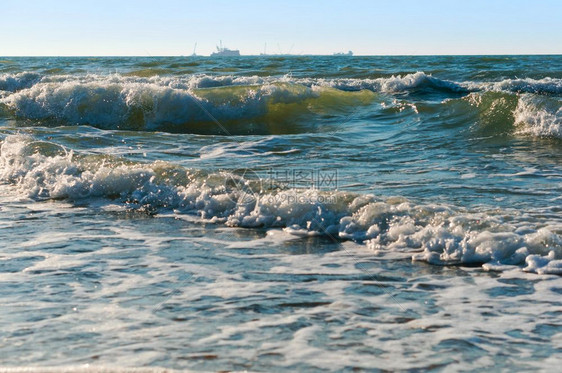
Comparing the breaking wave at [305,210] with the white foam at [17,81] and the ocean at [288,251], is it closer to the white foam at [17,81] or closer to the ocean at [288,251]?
the ocean at [288,251]

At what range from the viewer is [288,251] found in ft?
18.2

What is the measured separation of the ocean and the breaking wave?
0.07 feet

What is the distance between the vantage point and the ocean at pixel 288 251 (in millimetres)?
3543

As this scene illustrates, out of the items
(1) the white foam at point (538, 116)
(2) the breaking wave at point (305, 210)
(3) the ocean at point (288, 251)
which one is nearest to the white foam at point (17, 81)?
(3) the ocean at point (288, 251)

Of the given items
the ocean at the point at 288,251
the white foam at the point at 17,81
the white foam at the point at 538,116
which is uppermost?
the white foam at the point at 17,81

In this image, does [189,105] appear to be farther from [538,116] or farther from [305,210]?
[305,210]

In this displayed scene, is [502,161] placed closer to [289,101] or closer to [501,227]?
[501,227]

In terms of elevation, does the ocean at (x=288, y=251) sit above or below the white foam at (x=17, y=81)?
below

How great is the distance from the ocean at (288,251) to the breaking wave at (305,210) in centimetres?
2

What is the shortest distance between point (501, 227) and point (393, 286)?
55.1 inches
